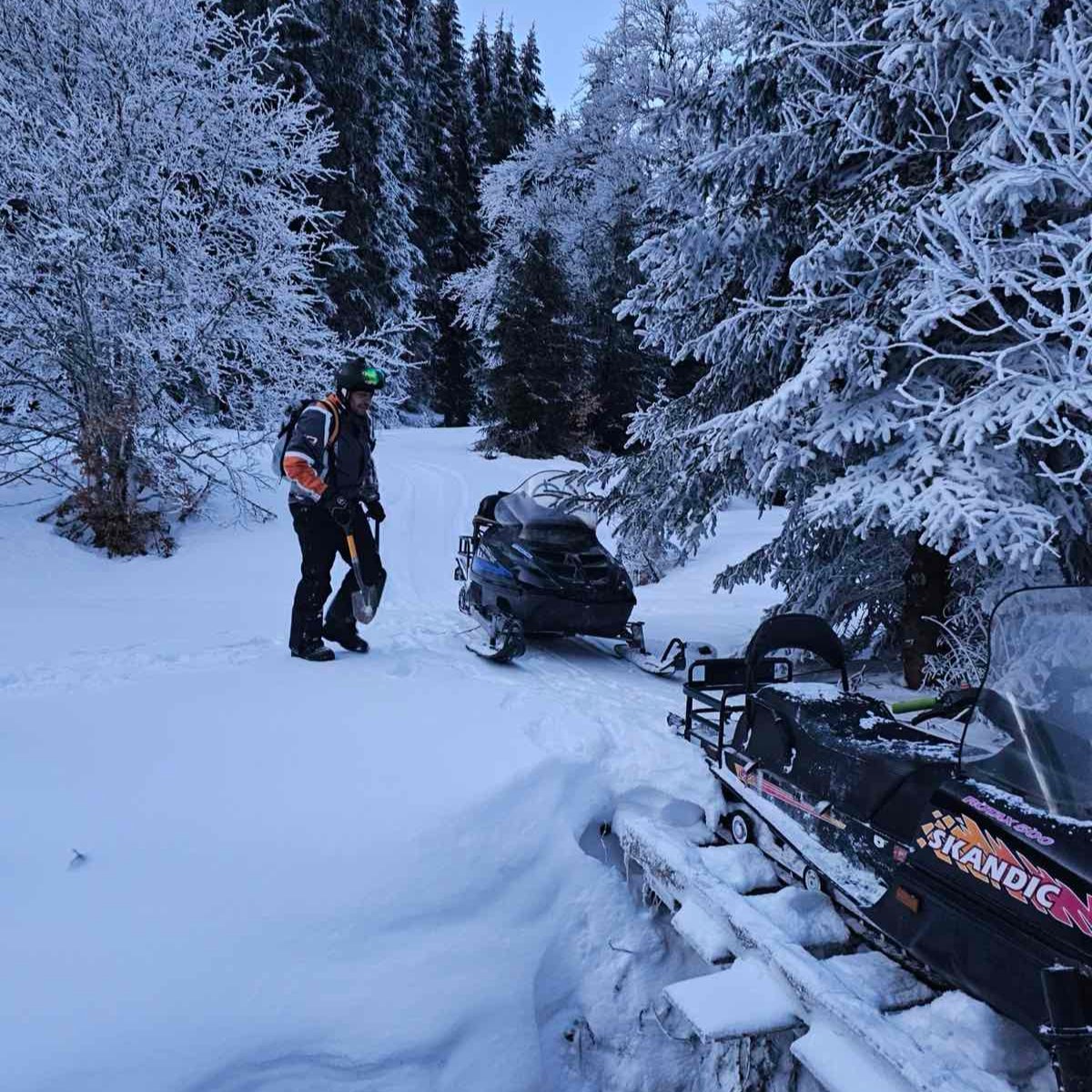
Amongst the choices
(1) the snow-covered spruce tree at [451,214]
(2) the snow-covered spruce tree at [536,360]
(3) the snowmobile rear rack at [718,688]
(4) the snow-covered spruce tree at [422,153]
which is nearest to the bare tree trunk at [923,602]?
(3) the snowmobile rear rack at [718,688]

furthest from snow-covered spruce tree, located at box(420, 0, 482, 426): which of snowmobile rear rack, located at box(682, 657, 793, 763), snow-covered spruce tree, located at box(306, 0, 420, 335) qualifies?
snowmobile rear rack, located at box(682, 657, 793, 763)

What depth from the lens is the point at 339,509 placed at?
16.5ft

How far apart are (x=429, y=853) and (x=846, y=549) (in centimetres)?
376

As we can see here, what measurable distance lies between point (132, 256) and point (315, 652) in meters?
7.08

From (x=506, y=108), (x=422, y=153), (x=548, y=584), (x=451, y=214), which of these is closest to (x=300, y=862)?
(x=548, y=584)

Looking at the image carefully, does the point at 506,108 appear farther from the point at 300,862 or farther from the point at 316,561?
the point at 300,862

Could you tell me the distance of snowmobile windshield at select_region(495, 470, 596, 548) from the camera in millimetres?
6184

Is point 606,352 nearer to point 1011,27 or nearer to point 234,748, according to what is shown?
point 1011,27

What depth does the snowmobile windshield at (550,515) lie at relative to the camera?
618cm

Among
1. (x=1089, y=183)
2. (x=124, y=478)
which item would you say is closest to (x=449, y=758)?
(x=1089, y=183)

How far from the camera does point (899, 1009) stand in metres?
2.18

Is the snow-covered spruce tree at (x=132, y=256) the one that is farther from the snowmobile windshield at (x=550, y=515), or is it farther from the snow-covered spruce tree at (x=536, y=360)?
the snow-covered spruce tree at (x=536, y=360)

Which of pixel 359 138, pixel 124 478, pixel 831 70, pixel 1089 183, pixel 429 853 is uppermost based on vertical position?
pixel 359 138

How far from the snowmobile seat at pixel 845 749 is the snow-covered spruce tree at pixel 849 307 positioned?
94 centimetres
